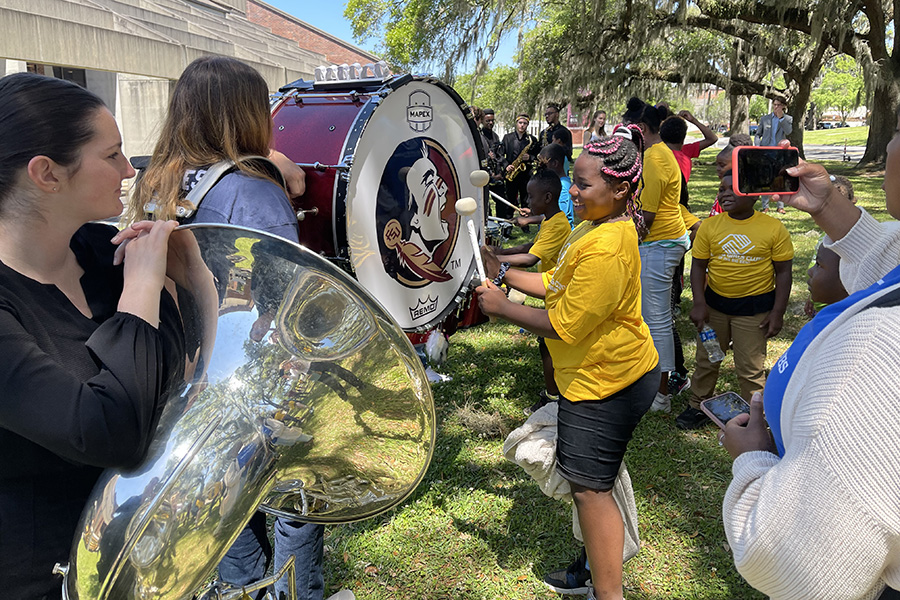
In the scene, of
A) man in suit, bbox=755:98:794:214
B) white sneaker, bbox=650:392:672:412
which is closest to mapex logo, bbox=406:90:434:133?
A: white sneaker, bbox=650:392:672:412

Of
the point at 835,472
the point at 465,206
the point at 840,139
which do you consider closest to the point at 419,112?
the point at 465,206

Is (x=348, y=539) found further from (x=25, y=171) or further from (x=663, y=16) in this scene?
(x=663, y=16)

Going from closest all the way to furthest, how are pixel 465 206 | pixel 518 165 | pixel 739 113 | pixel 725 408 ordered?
pixel 725 408
pixel 465 206
pixel 518 165
pixel 739 113

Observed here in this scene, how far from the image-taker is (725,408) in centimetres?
157

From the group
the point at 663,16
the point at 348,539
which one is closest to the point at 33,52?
the point at 348,539

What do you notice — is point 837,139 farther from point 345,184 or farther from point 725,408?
point 725,408

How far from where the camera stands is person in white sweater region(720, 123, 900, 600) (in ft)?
2.77

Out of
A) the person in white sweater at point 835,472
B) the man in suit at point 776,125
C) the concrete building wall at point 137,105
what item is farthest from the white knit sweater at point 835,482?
the concrete building wall at point 137,105

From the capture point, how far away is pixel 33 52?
992cm

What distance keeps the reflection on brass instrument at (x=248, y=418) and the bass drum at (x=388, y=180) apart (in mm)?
1176

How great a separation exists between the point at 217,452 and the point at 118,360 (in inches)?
9.3

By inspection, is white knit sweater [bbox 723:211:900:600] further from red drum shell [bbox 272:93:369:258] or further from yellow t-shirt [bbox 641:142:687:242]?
yellow t-shirt [bbox 641:142:687:242]

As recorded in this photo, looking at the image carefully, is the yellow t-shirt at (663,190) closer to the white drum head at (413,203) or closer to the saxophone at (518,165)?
the white drum head at (413,203)

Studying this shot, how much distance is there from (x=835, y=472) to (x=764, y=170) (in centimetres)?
122
